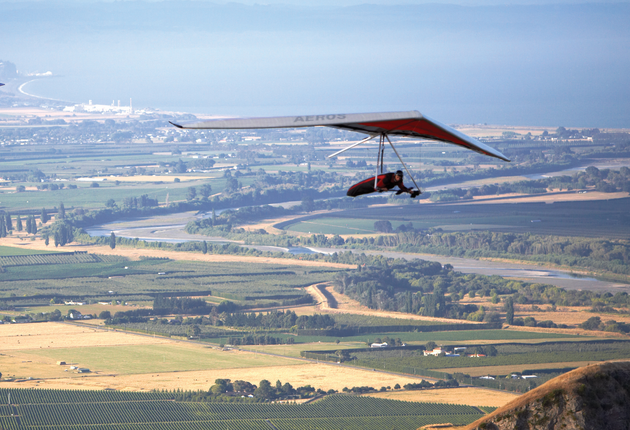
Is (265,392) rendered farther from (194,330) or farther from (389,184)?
(389,184)

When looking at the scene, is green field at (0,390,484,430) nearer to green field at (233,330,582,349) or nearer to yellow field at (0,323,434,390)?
yellow field at (0,323,434,390)

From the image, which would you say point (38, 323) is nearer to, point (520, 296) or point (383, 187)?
point (520, 296)

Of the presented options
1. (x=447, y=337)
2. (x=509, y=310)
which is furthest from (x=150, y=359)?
(x=509, y=310)

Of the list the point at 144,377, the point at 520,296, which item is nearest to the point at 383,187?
the point at 144,377

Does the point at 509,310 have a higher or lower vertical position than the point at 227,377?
higher

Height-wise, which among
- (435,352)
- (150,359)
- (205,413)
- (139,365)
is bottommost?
(205,413)

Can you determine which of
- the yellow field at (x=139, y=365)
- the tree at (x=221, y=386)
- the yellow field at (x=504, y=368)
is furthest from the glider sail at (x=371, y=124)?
the yellow field at (x=504, y=368)

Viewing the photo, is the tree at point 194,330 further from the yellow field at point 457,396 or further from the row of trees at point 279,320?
the yellow field at point 457,396
